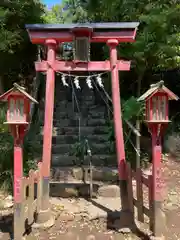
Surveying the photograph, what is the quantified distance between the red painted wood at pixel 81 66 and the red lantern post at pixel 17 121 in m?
1.41

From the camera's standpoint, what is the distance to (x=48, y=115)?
5.55 metres

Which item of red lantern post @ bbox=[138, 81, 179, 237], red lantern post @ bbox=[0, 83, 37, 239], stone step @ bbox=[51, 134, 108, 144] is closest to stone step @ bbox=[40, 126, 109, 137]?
stone step @ bbox=[51, 134, 108, 144]

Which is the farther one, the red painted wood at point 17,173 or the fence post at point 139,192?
the fence post at point 139,192

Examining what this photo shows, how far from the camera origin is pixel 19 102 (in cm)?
452

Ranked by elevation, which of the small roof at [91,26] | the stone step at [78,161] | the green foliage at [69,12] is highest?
the green foliage at [69,12]

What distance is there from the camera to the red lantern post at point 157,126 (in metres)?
4.34

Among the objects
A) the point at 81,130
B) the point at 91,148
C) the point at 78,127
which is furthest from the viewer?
the point at 78,127

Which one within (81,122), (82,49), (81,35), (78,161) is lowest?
(78,161)

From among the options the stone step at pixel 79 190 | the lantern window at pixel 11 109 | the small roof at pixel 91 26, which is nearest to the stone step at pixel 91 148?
the stone step at pixel 79 190

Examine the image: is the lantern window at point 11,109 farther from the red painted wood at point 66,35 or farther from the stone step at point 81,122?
the stone step at point 81,122

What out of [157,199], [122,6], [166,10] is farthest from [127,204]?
[122,6]

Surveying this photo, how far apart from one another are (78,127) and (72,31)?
4.54m

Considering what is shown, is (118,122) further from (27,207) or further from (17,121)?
(27,207)

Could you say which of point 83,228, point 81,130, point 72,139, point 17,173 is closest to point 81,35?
point 17,173
